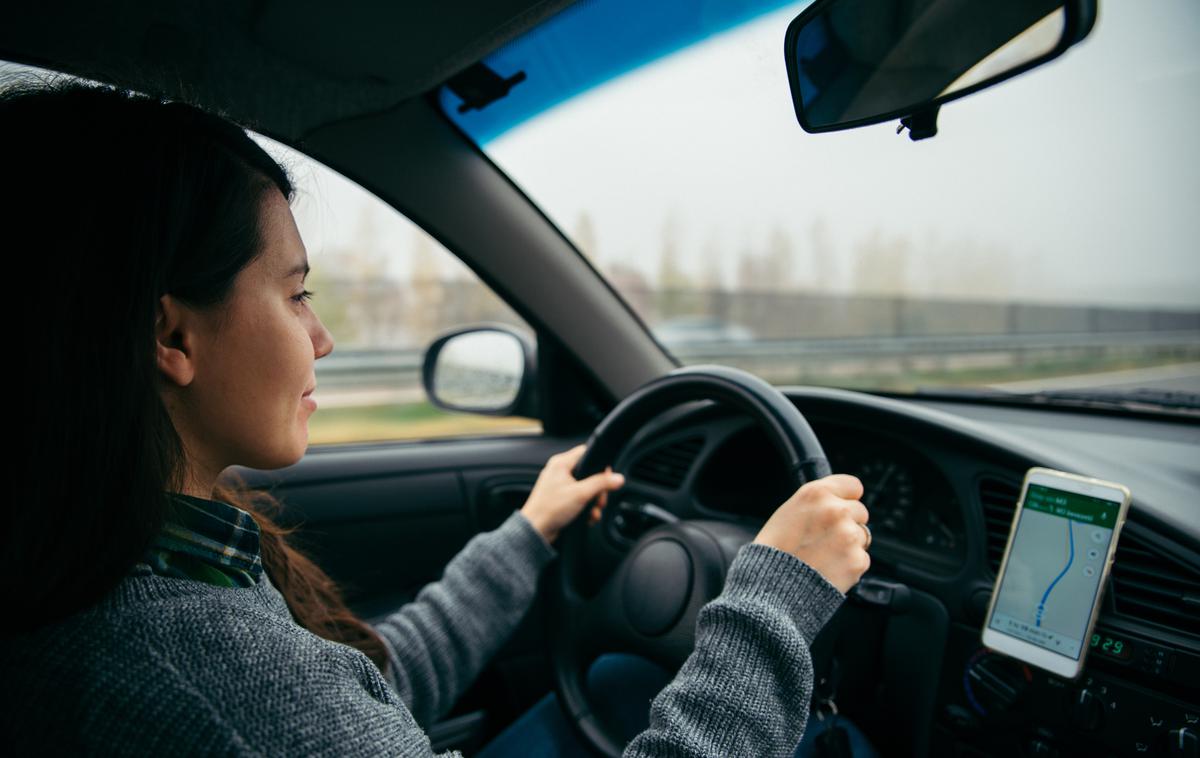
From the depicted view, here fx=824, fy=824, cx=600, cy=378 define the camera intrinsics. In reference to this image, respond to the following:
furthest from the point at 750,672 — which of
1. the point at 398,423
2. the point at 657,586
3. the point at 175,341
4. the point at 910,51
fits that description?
the point at 398,423

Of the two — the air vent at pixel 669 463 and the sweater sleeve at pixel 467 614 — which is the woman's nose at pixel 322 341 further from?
the air vent at pixel 669 463

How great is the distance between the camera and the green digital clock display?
1321 millimetres

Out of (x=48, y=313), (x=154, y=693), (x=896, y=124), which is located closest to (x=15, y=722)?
Result: (x=154, y=693)

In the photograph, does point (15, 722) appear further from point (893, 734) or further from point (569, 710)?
point (893, 734)

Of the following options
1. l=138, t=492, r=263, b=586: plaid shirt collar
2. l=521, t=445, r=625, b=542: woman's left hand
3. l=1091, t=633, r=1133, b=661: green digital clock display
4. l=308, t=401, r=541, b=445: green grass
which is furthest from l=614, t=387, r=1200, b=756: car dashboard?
l=308, t=401, r=541, b=445: green grass

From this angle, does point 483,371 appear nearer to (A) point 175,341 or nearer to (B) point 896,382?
(B) point 896,382

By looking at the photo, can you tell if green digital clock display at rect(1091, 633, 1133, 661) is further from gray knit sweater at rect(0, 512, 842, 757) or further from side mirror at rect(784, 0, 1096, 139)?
side mirror at rect(784, 0, 1096, 139)

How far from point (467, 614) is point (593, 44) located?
126cm

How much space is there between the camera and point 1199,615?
50.6 inches

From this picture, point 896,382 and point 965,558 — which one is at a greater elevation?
point 896,382

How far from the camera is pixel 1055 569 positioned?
4.53 feet

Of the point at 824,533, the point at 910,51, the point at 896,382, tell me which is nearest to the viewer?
the point at 824,533

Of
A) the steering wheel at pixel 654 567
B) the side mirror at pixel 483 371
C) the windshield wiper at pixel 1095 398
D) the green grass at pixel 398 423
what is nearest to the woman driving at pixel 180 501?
the steering wheel at pixel 654 567

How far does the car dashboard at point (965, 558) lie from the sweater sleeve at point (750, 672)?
0.78 ft
